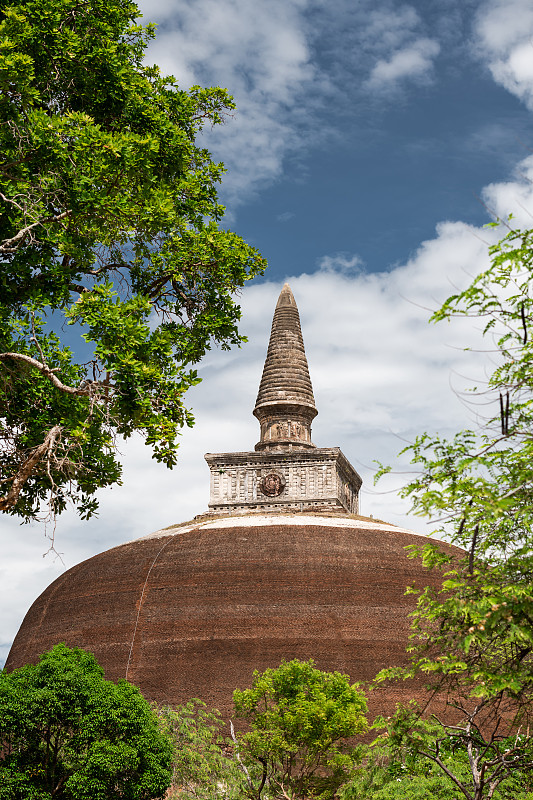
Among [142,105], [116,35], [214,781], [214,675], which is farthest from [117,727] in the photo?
[116,35]

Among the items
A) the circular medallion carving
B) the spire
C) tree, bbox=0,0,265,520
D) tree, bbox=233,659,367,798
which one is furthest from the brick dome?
tree, bbox=0,0,265,520

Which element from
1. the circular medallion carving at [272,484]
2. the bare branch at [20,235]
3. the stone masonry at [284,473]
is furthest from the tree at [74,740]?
the circular medallion carving at [272,484]

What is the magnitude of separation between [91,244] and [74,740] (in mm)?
8981

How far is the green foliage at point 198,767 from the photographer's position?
16672 millimetres

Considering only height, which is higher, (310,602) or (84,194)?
(84,194)

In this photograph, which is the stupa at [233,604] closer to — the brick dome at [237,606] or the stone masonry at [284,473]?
the brick dome at [237,606]

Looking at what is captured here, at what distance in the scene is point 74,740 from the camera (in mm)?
14805

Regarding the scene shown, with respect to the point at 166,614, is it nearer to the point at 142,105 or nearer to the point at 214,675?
the point at 214,675

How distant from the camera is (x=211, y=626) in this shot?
74.6 feet

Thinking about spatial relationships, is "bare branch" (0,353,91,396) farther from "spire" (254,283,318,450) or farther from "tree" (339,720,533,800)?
"spire" (254,283,318,450)

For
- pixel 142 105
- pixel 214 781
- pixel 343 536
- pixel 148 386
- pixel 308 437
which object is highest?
pixel 308 437

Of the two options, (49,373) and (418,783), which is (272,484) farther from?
(49,373)

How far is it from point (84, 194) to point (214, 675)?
15115mm

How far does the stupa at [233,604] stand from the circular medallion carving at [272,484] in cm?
335
